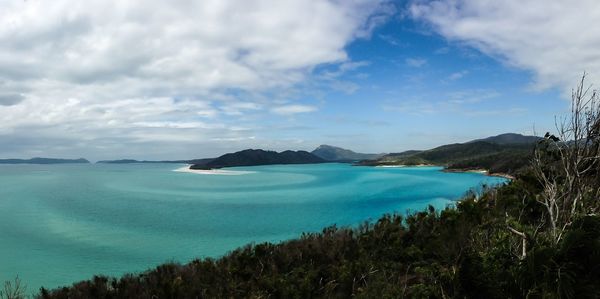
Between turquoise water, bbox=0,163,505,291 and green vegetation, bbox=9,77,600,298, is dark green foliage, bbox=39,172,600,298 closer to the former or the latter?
green vegetation, bbox=9,77,600,298

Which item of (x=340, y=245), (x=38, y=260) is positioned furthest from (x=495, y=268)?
(x=38, y=260)

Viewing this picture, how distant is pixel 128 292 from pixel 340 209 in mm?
31792

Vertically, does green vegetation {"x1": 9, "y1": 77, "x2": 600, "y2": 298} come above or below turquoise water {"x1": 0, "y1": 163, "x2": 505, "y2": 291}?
above

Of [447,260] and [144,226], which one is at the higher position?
[447,260]

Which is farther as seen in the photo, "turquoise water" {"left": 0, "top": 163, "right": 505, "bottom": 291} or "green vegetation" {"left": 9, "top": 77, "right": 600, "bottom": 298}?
"turquoise water" {"left": 0, "top": 163, "right": 505, "bottom": 291}

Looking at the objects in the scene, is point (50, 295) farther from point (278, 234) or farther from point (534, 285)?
point (278, 234)

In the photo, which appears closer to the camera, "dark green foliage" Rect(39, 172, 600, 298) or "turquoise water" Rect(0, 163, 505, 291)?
"dark green foliage" Rect(39, 172, 600, 298)

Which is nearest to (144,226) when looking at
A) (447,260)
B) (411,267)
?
(411,267)

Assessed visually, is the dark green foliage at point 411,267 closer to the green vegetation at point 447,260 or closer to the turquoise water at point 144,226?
the green vegetation at point 447,260

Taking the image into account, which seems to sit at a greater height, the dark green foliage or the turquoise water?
the dark green foliage

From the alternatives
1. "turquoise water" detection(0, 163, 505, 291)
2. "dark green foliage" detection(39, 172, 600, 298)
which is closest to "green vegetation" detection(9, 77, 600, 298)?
"dark green foliage" detection(39, 172, 600, 298)

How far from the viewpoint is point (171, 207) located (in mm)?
45500

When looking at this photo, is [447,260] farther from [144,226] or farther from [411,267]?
[144,226]

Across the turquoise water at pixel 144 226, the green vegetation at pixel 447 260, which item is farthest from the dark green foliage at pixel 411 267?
the turquoise water at pixel 144 226
